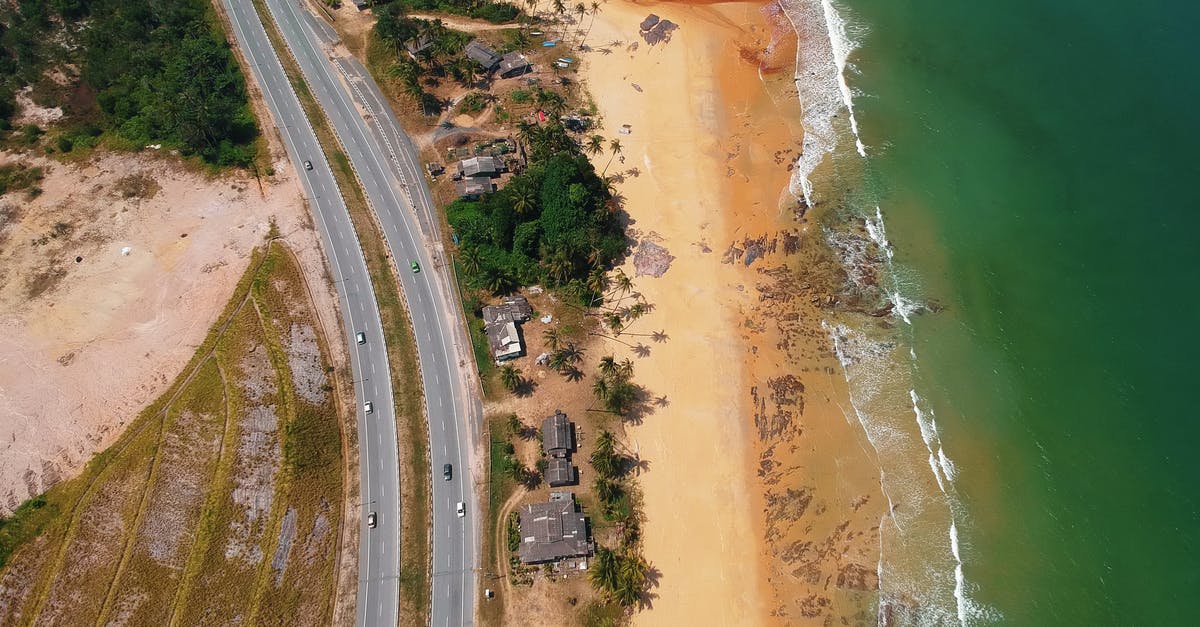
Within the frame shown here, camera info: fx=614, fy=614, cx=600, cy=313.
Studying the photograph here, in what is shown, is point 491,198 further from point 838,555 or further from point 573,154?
point 838,555

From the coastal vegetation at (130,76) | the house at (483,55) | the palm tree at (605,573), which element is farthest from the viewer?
the house at (483,55)

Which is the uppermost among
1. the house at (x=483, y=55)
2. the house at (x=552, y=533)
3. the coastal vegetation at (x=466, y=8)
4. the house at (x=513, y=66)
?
the coastal vegetation at (x=466, y=8)

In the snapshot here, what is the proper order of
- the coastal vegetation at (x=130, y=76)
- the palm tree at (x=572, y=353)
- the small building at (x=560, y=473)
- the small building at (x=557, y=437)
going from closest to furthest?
the small building at (x=560, y=473) < the small building at (x=557, y=437) < the palm tree at (x=572, y=353) < the coastal vegetation at (x=130, y=76)

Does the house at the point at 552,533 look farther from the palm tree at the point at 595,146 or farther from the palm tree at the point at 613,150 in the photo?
the palm tree at the point at 595,146

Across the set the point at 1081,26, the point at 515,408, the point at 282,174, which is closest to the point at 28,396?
the point at 282,174

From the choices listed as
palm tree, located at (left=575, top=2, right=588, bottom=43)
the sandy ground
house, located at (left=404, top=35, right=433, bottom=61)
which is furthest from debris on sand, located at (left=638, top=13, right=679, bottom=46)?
the sandy ground

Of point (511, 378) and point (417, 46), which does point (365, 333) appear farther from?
point (417, 46)

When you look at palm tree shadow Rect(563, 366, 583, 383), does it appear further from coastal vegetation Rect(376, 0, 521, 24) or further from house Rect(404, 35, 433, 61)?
coastal vegetation Rect(376, 0, 521, 24)

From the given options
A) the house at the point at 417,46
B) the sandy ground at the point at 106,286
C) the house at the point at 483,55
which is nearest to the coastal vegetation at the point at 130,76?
the sandy ground at the point at 106,286
